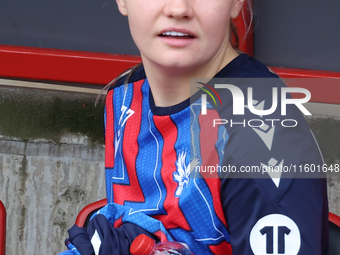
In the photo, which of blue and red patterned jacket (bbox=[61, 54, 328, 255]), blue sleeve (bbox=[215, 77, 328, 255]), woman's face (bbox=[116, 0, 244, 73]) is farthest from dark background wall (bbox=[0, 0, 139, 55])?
blue sleeve (bbox=[215, 77, 328, 255])

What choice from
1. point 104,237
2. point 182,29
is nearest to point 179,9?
point 182,29

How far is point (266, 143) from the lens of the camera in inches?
25.8

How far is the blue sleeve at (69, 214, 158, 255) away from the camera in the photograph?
2.49 ft

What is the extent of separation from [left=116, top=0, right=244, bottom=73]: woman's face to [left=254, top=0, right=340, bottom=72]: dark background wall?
993mm

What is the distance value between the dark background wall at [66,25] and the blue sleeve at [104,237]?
43.4 inches

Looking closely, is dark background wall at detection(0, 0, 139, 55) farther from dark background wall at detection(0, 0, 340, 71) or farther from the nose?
the nose

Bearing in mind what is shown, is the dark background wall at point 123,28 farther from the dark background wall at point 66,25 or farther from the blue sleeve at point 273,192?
Answer: the blue sleeve at point 273,192

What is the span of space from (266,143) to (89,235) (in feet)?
Answer: 1.40

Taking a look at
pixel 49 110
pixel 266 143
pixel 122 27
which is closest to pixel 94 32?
pixel 122 27

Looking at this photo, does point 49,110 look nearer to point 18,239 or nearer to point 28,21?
point 28,21

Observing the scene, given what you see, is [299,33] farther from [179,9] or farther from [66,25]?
[179,9]

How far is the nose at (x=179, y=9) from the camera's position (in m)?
0.68

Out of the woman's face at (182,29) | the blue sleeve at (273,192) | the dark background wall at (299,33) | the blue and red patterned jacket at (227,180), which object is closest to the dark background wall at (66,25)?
the dark background wall at (299,33)

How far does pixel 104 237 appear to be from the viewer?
30.3 inches
